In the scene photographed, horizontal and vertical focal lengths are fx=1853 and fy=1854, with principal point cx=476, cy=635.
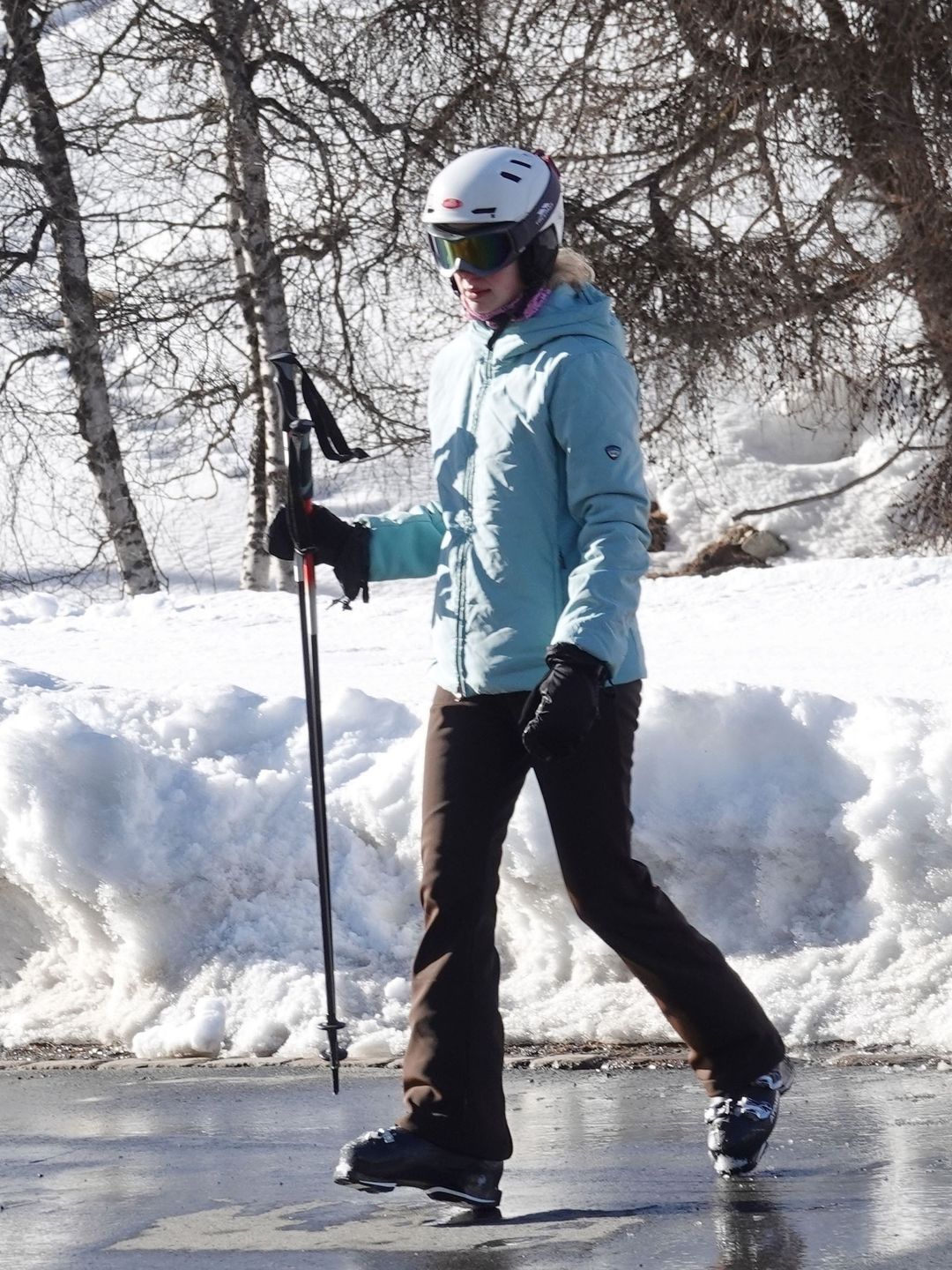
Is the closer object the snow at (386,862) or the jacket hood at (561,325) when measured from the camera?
the jacket hood at (561,325)

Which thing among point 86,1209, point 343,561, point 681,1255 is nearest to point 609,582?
point 343,561

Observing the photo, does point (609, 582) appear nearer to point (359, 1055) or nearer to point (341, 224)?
point (359, 1055)

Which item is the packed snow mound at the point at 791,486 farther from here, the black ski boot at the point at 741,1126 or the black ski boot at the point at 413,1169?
the black ski boot at the point at 413,1169

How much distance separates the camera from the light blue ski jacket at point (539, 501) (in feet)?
11.0

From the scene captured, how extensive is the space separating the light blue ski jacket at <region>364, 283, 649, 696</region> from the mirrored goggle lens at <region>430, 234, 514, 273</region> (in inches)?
4.7

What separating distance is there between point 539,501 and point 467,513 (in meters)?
0.16

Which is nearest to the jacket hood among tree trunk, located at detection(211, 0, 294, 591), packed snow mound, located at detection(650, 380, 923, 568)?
tree trunk, located at detection(211, 0, 294, 591)

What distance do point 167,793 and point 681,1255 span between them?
3.20 metres

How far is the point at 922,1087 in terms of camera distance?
14.0ft

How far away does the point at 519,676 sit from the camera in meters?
3.41

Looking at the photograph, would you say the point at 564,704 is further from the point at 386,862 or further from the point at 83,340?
the point at 83,340

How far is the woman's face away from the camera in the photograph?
3.49m

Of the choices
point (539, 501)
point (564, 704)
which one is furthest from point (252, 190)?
point (564, 704)

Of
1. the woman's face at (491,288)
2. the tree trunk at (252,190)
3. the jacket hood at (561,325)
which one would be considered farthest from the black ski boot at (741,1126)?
the tree trunk at (252,190)
